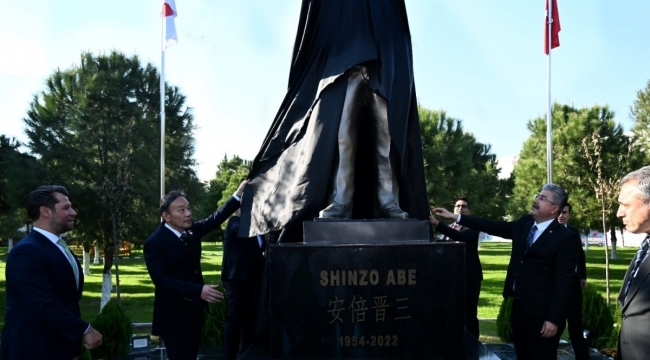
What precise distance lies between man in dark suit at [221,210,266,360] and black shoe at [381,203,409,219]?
2470mm

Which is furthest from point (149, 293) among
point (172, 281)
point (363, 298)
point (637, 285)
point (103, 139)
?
point (637, 285)

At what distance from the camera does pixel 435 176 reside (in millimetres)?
26641

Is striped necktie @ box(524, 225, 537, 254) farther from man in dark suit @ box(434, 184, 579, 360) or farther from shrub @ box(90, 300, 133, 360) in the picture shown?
shrub @ box(90, 300, 133, 360)

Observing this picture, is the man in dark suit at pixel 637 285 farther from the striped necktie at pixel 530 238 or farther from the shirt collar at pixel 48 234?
the shirt collar at pixel 48 234

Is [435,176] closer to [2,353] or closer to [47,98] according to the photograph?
[47,98]

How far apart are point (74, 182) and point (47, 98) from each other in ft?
10.5

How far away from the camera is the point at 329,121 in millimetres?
4098

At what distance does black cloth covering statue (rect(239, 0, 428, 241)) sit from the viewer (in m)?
4.09

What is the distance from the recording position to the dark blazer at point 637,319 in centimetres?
284

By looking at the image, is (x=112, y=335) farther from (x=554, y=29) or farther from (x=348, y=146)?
(x=554, y=29)

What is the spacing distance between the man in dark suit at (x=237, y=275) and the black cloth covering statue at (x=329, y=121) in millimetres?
1961

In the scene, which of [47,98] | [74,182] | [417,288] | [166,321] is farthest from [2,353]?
[47,98]

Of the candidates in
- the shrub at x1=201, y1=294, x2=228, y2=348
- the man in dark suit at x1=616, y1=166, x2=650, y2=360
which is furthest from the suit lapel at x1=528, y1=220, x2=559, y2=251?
the shrub at x1=201, y1=294, x2=228, y2=348

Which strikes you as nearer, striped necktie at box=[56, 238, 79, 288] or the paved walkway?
→ striped necktie at box=[56, 238, 79, 288]
